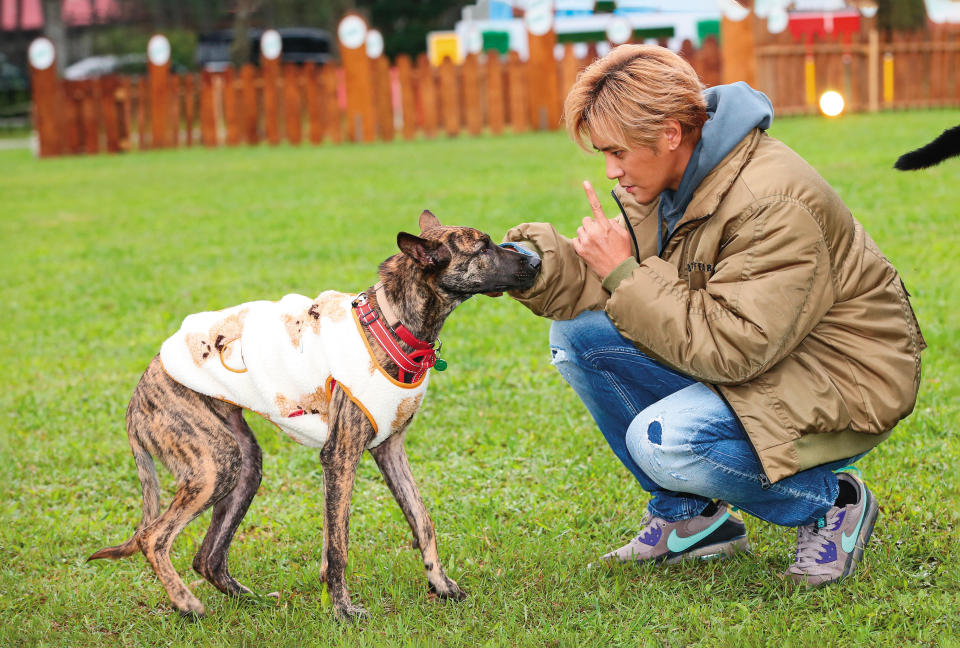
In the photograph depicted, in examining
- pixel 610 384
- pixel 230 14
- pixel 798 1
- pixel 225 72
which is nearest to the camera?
pixel 610 384

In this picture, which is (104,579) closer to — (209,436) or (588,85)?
(209,436)

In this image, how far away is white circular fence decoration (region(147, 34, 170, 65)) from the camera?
2008 centimetres

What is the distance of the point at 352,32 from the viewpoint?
19609 millimetres

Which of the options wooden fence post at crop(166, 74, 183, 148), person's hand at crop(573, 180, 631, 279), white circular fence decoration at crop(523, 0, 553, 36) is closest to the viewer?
person's hand at crop(573, 180, 631, 279)

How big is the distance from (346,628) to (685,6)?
23.3 m

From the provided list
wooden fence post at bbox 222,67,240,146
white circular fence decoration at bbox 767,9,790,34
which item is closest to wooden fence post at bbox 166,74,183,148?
wooden fence post at bbox 222,67,240,146

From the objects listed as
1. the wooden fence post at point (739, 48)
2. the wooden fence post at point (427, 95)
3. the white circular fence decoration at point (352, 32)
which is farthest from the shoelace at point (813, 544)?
the white circular fence decoration at point (352, 32)


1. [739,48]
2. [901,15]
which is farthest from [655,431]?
[901,15]

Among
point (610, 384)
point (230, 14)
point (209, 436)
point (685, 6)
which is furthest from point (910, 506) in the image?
point (230, 14)

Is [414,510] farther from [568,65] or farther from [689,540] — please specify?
A: [568,65]

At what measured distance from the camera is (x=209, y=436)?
352 centimetres

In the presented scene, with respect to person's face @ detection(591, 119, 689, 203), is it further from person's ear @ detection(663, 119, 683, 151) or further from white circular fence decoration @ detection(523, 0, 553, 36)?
white circular fence decoration @ detection(523, 0, 553, 36)

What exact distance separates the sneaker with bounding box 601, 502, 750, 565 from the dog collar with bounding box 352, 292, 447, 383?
3.50 feet

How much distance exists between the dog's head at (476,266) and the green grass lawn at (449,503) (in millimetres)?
1088
